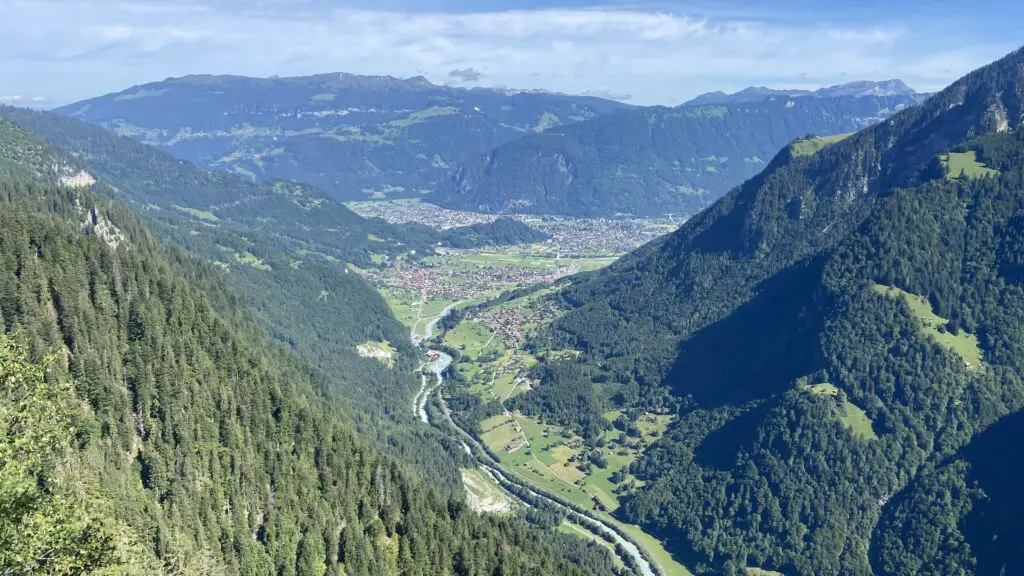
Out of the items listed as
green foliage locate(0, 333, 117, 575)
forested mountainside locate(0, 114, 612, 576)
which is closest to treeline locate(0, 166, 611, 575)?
forested mountainside locate(0, 114, 612, 576)

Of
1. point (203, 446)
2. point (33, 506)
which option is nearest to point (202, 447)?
point (203, 446)

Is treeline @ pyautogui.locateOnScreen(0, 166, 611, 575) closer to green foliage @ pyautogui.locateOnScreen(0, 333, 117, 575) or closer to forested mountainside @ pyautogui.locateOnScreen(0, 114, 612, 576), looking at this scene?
forested mountainside @ pyautogui.locateOnScreen(0, 114, 612, 576)

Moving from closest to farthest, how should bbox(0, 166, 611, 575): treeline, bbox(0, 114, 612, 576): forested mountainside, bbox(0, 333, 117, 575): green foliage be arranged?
bbox(0, 333, 117, 575): green foliage
bbox(0, 114, 612, 576): forested mountainside
bbox(0, 166, 611, 575): treeline

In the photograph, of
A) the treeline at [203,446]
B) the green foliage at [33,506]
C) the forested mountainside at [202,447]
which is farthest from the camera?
the treeline at [203,446]

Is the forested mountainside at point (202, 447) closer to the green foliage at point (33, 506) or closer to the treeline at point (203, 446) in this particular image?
the treeline at point (203, 446)

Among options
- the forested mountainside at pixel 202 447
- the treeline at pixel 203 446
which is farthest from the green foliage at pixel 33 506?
the treeline at pixel 203 446

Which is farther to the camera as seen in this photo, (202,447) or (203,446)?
(203,446)

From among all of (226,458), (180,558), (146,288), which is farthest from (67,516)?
(146,288)

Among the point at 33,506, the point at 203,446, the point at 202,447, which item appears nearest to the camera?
the point at 33,506

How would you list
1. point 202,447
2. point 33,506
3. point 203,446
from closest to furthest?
point 33,506 < point 202,447 < point 203,446

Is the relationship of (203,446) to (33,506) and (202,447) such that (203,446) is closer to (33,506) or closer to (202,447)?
(202,447)

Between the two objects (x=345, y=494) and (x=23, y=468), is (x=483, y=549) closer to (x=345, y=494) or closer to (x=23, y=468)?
(x=345, y=494)
